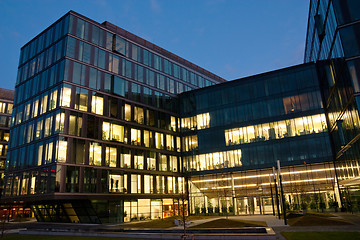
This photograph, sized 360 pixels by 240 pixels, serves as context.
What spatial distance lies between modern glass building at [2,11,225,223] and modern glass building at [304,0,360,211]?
70.8 feet

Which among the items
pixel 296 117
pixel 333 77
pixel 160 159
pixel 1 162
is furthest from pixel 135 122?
pixel 1 162

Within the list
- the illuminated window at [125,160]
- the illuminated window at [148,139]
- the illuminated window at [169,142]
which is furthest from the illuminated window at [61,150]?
the illuminated window at [169,142]

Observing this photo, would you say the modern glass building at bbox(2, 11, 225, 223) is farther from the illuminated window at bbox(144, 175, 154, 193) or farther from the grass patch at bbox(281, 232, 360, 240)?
the grass patch at bbox(281, 232, 360, 240)

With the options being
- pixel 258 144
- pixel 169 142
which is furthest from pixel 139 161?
pixel 258 144

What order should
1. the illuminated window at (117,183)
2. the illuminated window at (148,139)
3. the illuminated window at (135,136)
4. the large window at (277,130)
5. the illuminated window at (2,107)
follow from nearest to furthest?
the illuminated window at (117,183), the large window at (277,130), the illuminated window at (135,136), the illuminated window at (148,139), the illuminated window at (2,107)

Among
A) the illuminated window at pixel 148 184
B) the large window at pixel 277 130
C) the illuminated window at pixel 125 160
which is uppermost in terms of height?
the large window at pixel 277 130

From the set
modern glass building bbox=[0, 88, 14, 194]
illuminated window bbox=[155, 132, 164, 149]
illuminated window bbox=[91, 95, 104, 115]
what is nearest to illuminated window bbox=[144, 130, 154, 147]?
illuminated window bbox=[155, 132, 164, 149]

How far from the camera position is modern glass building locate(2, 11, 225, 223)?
135ft

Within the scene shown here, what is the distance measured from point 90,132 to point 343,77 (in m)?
32.5

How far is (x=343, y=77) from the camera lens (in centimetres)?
3312

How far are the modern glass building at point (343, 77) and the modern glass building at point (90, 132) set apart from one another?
70.8 ft

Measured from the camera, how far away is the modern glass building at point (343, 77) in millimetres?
30312

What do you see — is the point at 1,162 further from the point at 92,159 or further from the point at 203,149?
the point at 203,149

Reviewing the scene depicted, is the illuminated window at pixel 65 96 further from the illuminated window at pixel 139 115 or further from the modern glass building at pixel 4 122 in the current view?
the modern glass building at pixel 4 122
